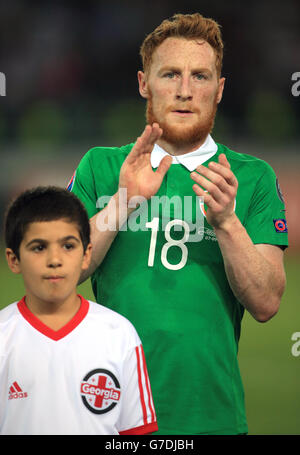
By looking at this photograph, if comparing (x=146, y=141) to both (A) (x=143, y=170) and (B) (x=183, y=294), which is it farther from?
(B) (x=183, y=294)

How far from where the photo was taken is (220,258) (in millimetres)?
1926

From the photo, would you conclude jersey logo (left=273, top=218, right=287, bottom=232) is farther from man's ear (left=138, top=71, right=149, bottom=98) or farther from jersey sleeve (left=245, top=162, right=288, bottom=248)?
man's ear (left=138, top=71, right=149, bottom=98)

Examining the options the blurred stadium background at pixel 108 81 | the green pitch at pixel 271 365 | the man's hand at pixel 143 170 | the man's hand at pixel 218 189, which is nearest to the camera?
the man's hand at pixel 218 189

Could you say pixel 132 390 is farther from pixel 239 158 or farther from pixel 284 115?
pixel 284 115

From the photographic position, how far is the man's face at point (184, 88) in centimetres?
192

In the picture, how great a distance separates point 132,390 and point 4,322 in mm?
330

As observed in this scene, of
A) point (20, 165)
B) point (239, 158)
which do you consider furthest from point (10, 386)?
point (20, 165)

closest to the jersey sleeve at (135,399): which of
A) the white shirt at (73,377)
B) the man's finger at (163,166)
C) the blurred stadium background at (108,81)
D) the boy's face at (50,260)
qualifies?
the white shirt at (73,377)

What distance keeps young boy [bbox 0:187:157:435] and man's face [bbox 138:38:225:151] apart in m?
0.43

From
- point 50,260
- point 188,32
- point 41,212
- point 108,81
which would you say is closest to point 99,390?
point 50,260

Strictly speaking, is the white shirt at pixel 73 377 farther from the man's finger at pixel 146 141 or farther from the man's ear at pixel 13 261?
the man's finger at pixel 146 141

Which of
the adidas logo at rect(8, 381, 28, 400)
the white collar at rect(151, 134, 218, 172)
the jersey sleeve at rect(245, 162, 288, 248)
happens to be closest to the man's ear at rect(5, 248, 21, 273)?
the adidas logo at rect(8, 381, 28, 400)

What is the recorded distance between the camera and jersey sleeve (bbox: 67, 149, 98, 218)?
1975mm

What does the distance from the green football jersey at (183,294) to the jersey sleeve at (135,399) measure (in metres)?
0.22
